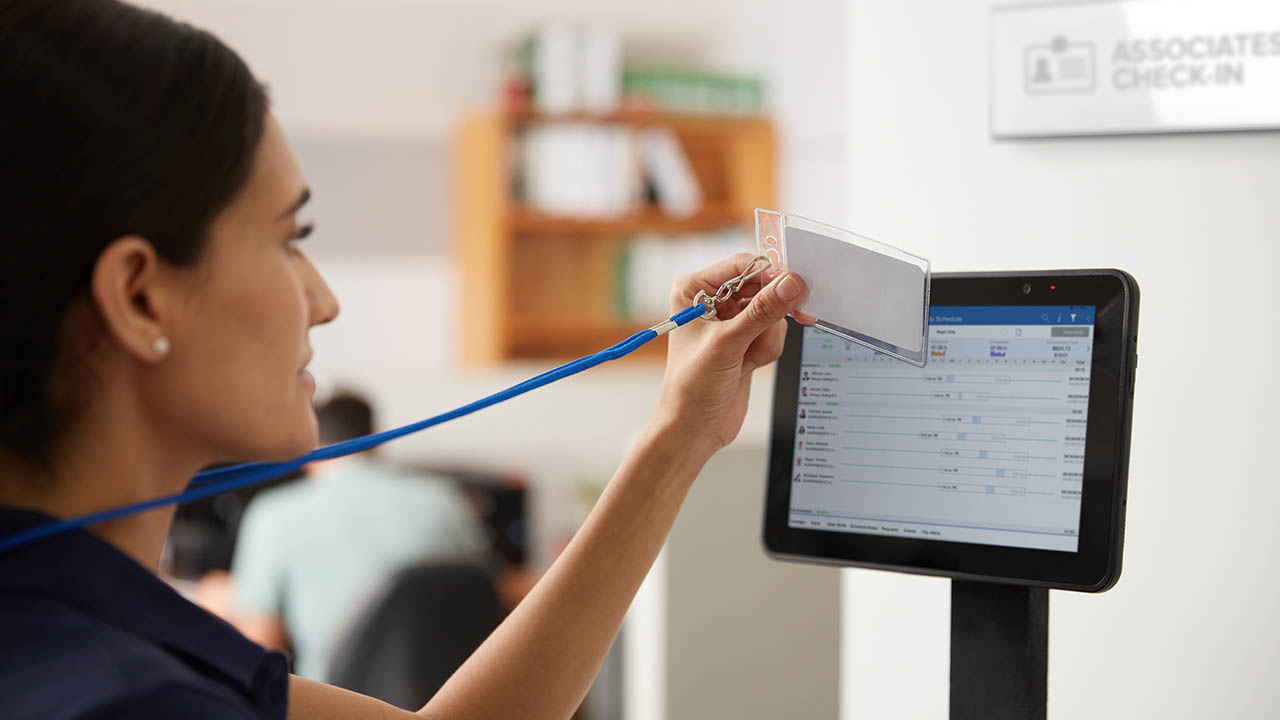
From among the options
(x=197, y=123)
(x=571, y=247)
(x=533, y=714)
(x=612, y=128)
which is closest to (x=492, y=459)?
(x=571, y=247)

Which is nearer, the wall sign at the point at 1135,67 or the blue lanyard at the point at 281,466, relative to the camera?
the blue lanyard at the point at 281,466

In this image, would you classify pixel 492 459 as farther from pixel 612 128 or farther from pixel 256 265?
pixel 256 265

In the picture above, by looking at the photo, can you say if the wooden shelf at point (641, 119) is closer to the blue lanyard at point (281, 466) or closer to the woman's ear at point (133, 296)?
the blue lanyard at point (281, 466)

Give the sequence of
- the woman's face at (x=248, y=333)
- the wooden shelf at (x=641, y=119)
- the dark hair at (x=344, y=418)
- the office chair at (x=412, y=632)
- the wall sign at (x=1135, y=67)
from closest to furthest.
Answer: the woman's face at (x=248, y=333), the wall sign at (x=1135, y=67), the office chair at (x=412, y=632), the dark hair at (x=344, y=418), the wooden shelf at (x=641, y=119)

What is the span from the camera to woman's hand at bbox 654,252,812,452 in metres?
0.84

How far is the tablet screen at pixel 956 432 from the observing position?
2.59ft

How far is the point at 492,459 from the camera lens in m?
3.73

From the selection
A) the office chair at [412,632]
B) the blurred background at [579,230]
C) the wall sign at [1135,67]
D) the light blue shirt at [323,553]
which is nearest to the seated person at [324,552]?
the light blue shirt at [323,553]

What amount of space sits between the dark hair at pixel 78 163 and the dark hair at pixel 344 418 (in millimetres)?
2061

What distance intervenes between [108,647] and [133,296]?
18 cm

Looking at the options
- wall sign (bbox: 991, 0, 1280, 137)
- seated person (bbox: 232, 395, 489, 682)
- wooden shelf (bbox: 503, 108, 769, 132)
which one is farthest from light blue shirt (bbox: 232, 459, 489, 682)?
wall sign (bbox: 991, 0, 1280, 137)

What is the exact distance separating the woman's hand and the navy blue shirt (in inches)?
14.0

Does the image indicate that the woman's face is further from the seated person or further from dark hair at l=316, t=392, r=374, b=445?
dark hair at l=316, t=392, r=374, b=445

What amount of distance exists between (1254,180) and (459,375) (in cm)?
314
